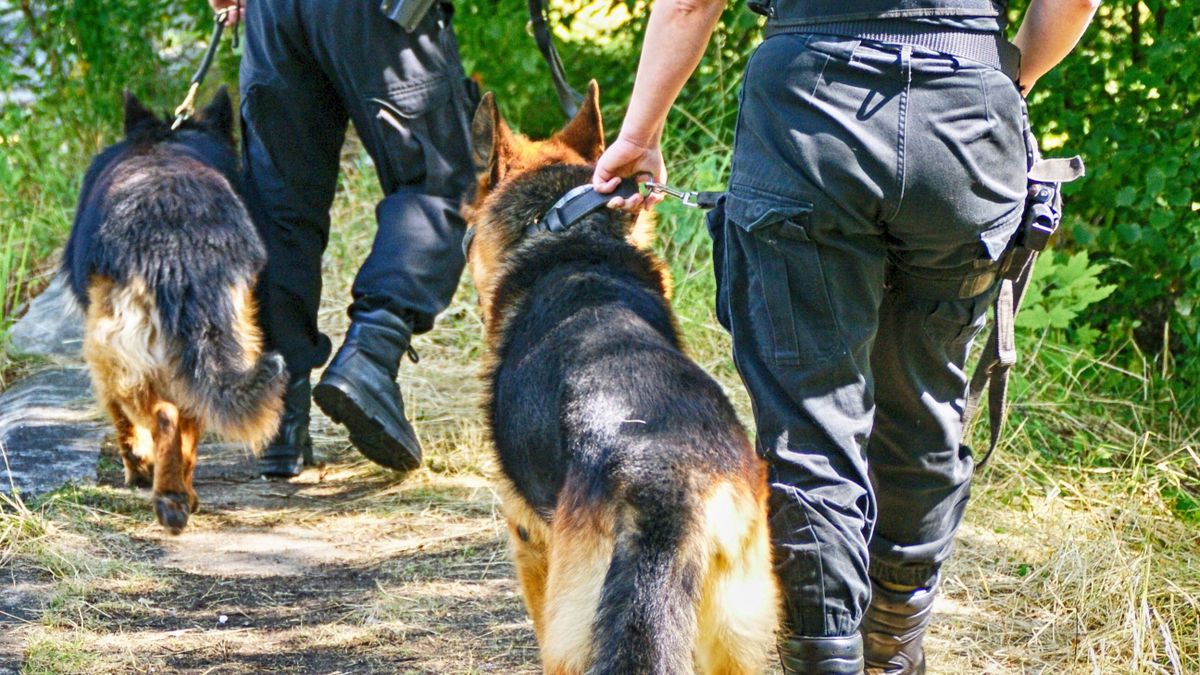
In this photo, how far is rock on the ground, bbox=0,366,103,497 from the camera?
4617mm

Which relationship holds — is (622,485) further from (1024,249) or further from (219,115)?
(219,115)

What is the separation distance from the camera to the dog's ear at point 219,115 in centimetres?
492

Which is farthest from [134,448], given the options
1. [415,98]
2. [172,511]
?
[415,98]

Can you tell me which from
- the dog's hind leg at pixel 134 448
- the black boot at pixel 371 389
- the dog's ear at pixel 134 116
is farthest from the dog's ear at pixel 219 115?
the dog's hind leg at pixel 134 448

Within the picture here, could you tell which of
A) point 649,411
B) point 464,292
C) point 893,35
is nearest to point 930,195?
point 893,35

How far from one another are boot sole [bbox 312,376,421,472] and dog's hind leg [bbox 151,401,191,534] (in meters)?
0.52

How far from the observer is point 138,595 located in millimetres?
3750

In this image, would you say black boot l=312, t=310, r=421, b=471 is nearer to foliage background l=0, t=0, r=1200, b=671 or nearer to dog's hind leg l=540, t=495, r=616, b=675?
foliage background l=0, t=0, r=1200, b=671

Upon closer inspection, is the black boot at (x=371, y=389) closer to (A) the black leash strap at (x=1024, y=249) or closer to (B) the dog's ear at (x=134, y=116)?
(B) the dog's ear at (x=134, y=116)

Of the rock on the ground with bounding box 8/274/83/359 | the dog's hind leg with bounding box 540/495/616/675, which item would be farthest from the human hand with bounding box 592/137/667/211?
the rock on the ground with bounding box 8/274/83/359

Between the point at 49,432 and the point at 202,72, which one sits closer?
the point at 202,72

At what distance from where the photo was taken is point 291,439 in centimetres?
489

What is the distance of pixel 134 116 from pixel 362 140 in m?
1.02

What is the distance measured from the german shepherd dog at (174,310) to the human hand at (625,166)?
1.89 meters
